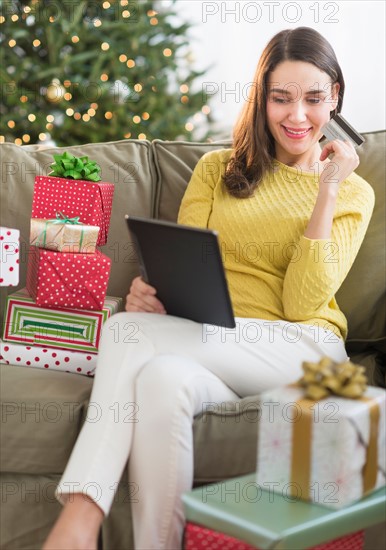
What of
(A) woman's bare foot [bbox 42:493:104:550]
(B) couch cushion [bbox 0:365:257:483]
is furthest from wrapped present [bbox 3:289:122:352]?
(A) woman's bare foot [bbox 42:493:104:550]

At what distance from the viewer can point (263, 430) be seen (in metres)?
1.27

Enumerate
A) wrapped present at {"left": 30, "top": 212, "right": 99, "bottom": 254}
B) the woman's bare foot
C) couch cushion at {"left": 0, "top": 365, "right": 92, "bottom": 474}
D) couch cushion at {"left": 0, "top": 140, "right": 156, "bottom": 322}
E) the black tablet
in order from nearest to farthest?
the woman's bare foot
the black tablet
couch cushion at {"left": 0, "top": 365, "right": 92, "bottom": 474}
wrapped present at {"left": 30, "top": 212, "right": 99, "bottom": 254}
couch cushion at {"left": 0, "top": 140, "right": 156, "bottom": 322}

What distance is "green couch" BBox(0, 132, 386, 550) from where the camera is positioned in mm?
1571

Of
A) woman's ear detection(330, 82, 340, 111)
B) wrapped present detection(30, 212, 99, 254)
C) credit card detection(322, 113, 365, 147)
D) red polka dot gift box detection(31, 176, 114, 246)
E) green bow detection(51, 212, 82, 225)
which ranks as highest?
woman's ear detection(330, 82, 340, 111)

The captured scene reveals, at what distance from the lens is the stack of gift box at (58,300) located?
6.18 feet

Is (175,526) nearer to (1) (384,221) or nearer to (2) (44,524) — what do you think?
(2) (44,524)

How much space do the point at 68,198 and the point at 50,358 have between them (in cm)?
38

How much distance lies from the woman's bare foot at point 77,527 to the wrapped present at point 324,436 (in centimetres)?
32

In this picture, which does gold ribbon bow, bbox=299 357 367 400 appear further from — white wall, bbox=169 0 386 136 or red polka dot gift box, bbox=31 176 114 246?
white wall, bbox=169 0 386 136

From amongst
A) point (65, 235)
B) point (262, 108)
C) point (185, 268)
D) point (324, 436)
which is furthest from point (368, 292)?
point (324, 436)

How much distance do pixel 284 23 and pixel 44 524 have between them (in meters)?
→ 2.46

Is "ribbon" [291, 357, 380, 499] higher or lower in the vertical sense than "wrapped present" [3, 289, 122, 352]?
higher

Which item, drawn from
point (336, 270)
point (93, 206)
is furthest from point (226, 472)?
point (93, 206)

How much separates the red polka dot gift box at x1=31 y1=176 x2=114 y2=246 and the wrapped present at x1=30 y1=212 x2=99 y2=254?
73mm
